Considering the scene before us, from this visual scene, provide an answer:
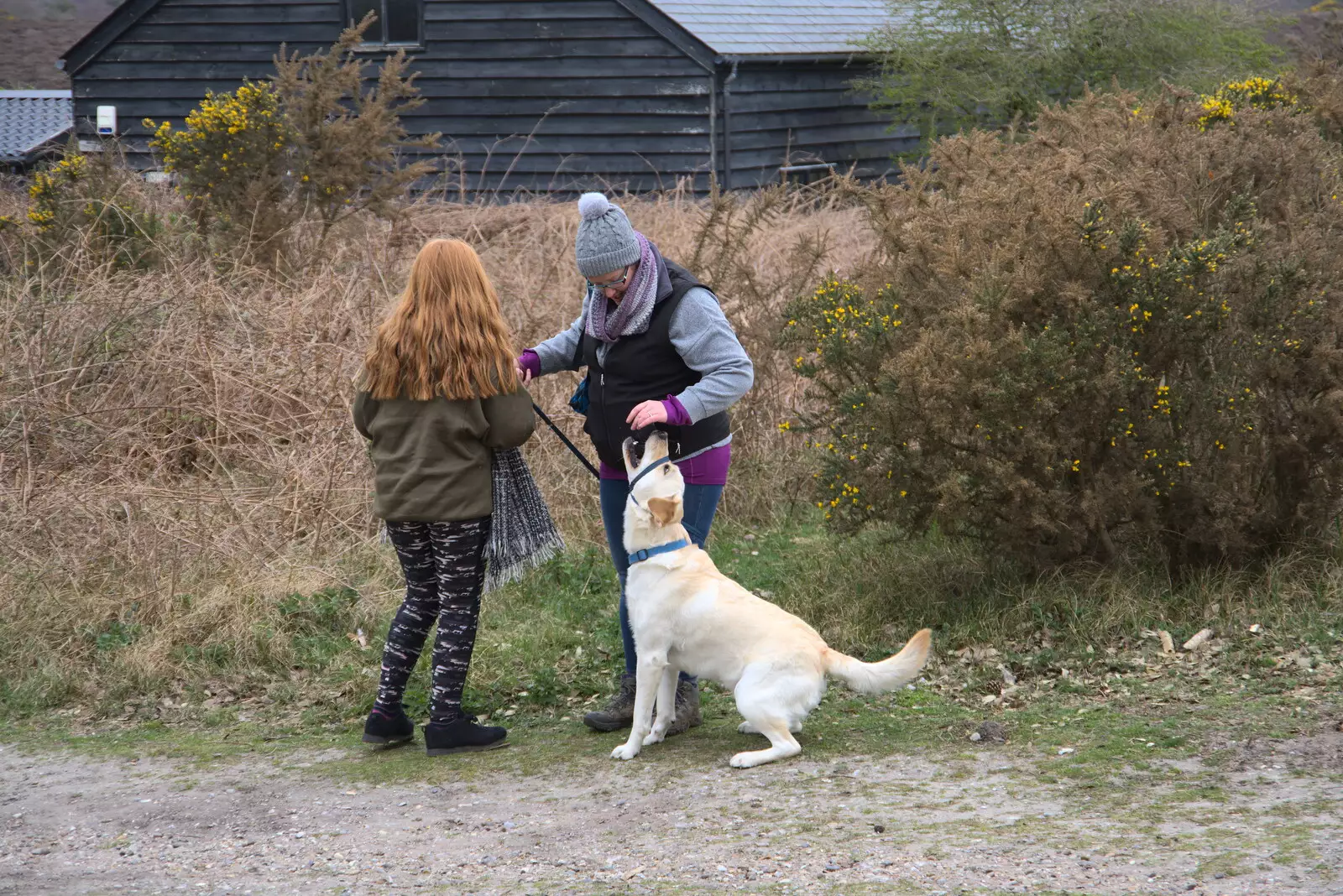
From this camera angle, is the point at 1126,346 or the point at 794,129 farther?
the point at 794,129

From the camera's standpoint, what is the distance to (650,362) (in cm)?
462

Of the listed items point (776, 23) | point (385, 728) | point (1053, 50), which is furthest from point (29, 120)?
point (385, 728)

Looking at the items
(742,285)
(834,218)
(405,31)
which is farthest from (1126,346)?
(405,31)

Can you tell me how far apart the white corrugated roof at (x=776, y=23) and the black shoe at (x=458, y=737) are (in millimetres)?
13914

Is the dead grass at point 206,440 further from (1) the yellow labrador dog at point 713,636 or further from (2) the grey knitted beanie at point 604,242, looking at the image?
(2) the grey knitted beanie at point 604,242

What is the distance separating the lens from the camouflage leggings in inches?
187

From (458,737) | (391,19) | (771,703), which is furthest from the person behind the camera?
(391,19)

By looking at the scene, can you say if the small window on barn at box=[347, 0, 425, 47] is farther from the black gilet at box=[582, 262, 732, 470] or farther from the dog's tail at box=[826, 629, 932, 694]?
the dog's tail at box=[826, 629, 932, 694]

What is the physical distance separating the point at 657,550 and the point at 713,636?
1.18 feet

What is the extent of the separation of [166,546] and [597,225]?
357 centimetres

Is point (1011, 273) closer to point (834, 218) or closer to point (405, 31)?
point (834, 218)

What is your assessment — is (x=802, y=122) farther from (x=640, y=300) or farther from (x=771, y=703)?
(x=771, y=703)

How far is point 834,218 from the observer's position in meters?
13.3

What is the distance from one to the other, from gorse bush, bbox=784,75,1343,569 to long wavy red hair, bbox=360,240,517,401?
6.37 feet
